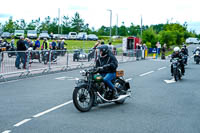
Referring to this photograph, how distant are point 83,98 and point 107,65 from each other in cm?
115

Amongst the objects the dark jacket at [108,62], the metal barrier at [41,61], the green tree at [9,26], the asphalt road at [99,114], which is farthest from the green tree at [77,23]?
the dark jacket at [108,62]

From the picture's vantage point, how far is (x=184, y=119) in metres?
7.77

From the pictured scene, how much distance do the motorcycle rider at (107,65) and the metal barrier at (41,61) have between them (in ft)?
22.7

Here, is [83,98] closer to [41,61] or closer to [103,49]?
[103,49]

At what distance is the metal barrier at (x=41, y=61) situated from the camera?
50.4ft

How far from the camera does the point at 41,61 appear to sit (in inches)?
722

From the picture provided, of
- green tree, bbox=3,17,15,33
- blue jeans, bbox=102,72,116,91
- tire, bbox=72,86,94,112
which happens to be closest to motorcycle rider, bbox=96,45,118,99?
blue jeans, bbox=102,72,116,91

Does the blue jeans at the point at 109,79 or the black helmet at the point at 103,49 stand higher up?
the black helmet at the point at 103,49

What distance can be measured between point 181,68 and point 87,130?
12083 mm

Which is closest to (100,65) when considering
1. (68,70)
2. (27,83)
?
(27,83)

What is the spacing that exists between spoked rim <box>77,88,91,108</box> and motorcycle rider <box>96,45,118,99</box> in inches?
26.7

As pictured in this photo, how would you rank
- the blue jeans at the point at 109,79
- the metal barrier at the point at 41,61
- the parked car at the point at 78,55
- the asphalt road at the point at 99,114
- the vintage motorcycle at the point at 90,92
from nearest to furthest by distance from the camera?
the asphalt road at the point at 99,114 → the vintage motorcycle at the point at 90,92 → the blue jeans at the point at 109,79 → the metal barrier at the point at 41,61 → the parked car at the point at 78,55

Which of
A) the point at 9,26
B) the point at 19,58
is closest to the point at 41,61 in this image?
the point at 19,58

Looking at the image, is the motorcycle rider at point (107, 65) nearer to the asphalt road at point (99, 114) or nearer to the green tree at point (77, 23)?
the asphalt road at point (99, 114)
